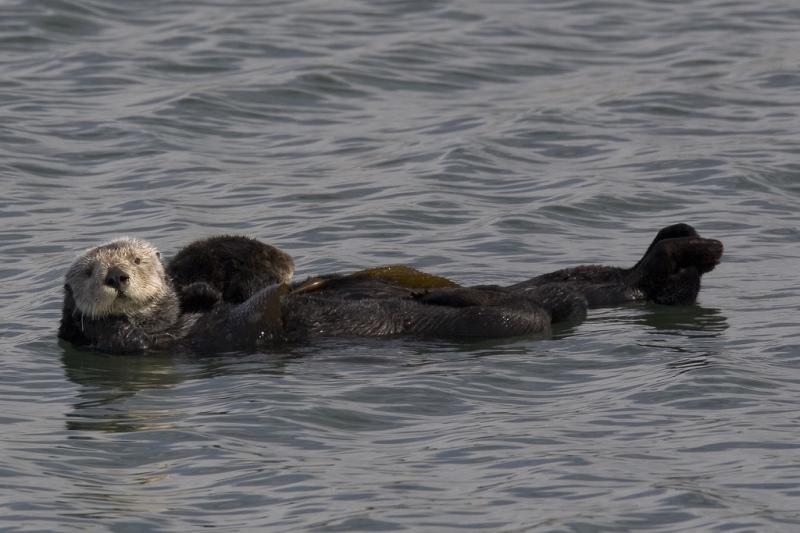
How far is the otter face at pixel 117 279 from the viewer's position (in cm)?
725

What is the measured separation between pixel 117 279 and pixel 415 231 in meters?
2.91

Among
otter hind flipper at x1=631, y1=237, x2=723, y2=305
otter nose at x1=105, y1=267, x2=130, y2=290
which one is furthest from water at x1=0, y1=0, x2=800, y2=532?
otter nose at x1=105, y1=267, x2=130, y2=290

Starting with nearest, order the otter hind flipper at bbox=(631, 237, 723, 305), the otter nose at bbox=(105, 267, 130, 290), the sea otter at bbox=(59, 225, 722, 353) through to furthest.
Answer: the otter nose at bbox=(105, 267, 130, 290) < the sea otter at bbox=(59, 225, 722, 353) < the otter hind flipper at bbox=(631, 237, 723, 305)

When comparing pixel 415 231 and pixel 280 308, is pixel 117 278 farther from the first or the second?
pixel 415 231

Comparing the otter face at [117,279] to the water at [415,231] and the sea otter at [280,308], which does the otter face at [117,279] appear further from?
the water at [415,231]

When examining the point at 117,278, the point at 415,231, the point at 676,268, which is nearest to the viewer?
the point at 117,278

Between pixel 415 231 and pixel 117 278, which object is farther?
pixel 415 231

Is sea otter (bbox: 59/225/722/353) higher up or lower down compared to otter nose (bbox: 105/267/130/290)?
lower down

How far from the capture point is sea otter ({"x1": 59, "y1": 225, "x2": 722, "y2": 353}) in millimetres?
7320

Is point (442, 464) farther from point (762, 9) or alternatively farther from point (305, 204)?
point (762, 9)

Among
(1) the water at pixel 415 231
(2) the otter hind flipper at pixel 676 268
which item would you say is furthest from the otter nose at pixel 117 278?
(2) the otter hind flipper at pixel 676 268

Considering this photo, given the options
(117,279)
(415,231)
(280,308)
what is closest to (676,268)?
(280,308)

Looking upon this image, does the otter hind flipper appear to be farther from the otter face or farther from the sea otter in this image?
the otter face

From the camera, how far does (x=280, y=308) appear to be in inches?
289
